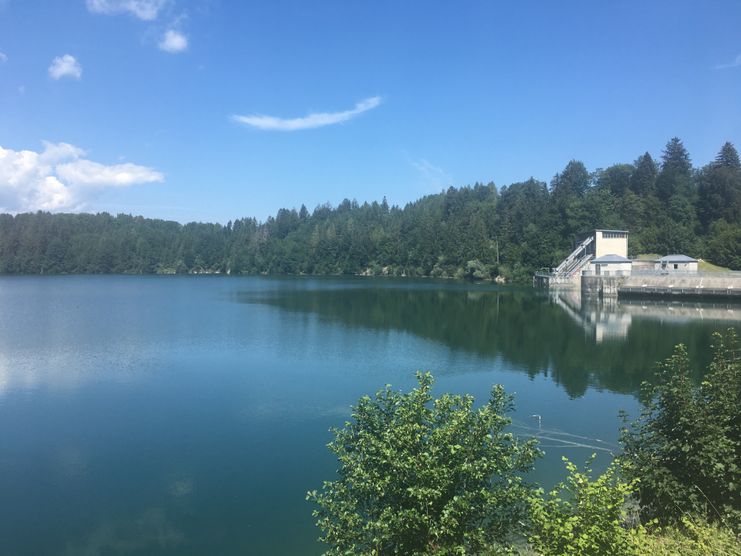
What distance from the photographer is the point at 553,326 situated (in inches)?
1768

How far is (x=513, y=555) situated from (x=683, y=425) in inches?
158

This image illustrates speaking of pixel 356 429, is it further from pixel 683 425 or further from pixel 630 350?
pixel 630 350

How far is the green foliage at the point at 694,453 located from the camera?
8.52m

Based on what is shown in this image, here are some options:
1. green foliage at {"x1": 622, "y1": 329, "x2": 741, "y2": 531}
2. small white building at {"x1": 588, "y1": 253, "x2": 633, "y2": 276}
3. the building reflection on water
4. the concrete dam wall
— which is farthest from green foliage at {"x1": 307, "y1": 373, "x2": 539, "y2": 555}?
small white building at {"x1": 588, "y1": 253, "x2": 633, "y2": 276}

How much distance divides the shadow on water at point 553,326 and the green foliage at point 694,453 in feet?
47.2

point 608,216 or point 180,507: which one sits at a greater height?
point 608,216

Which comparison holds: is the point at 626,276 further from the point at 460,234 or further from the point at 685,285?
the point at 460,234

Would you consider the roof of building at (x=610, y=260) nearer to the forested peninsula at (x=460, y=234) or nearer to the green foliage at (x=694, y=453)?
the forested peninsula at (x=460, y=234)

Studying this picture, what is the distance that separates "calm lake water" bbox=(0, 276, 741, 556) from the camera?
41.2 ft

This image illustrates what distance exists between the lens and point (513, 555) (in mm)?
7395

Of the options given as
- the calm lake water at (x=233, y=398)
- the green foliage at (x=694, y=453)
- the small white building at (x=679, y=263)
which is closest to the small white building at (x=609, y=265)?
the small white building at (x=679, y=263)

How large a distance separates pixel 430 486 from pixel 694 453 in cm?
483

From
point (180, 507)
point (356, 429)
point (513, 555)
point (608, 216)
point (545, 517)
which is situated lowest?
point (180, 507)

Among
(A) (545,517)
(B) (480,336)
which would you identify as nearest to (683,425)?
(A) (545,517)
